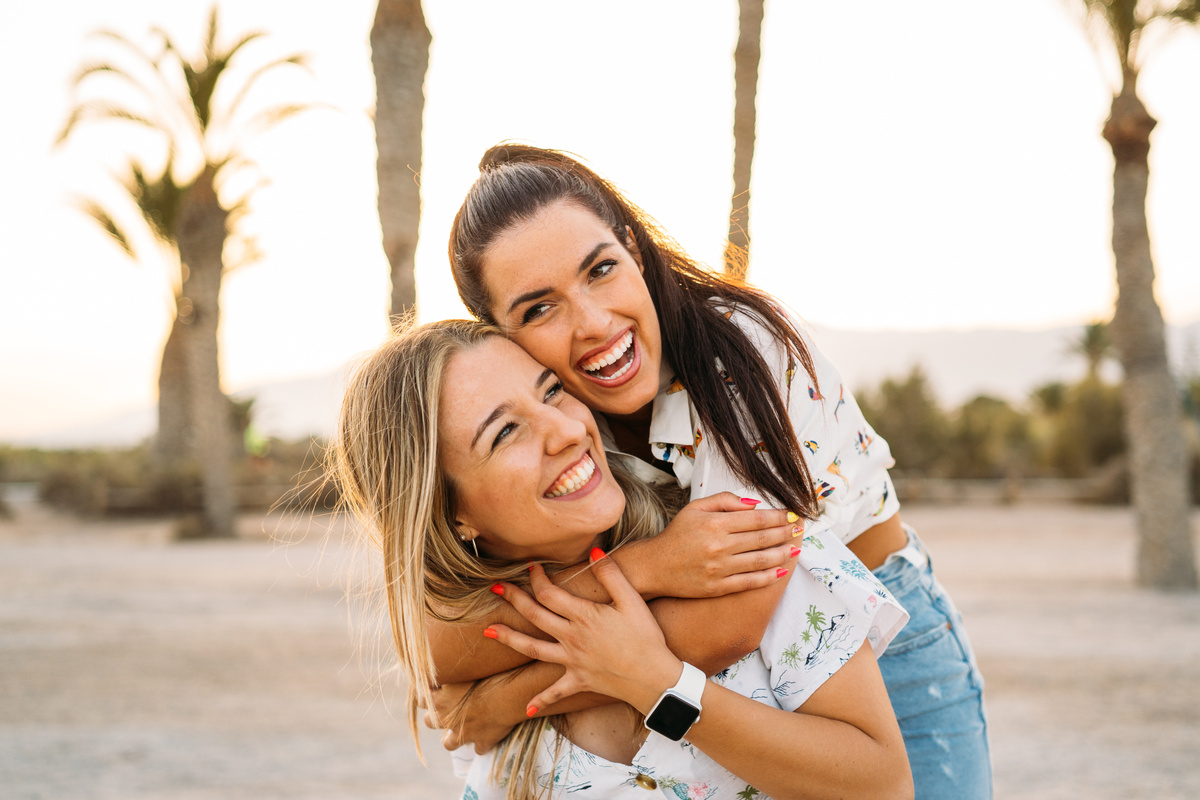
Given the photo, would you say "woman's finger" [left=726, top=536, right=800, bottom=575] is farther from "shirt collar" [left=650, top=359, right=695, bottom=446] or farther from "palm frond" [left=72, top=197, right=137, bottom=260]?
"palm frond" [left=72, top=197, right=137, bottom=260]

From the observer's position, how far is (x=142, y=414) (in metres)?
188

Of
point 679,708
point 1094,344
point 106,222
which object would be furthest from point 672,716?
point 1094,344

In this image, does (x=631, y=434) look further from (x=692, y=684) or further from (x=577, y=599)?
(x=692, y=684)

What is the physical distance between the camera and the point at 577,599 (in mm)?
2092

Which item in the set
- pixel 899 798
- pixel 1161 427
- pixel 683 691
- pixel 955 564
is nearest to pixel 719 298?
pixel 683 691

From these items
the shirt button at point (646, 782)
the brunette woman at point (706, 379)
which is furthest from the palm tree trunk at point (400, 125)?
the shirt button at point (646, 782)

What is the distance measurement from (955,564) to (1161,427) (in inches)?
131

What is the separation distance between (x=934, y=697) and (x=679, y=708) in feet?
2.99

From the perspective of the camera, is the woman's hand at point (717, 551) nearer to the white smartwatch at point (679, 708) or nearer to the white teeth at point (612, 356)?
the white smartwatch at point (679, 708)

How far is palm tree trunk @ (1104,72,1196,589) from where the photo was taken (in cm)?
988

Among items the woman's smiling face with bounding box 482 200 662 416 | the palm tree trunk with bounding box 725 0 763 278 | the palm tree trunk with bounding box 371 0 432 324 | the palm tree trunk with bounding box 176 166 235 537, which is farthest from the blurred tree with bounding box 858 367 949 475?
the woman's smiling face with bounding box 482 200 662 416

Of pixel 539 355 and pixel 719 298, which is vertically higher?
pixel 719 298

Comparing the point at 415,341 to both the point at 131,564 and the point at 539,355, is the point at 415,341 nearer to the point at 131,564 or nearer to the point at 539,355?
the point at 539,355

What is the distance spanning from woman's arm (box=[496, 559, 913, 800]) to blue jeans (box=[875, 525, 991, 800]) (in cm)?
48
